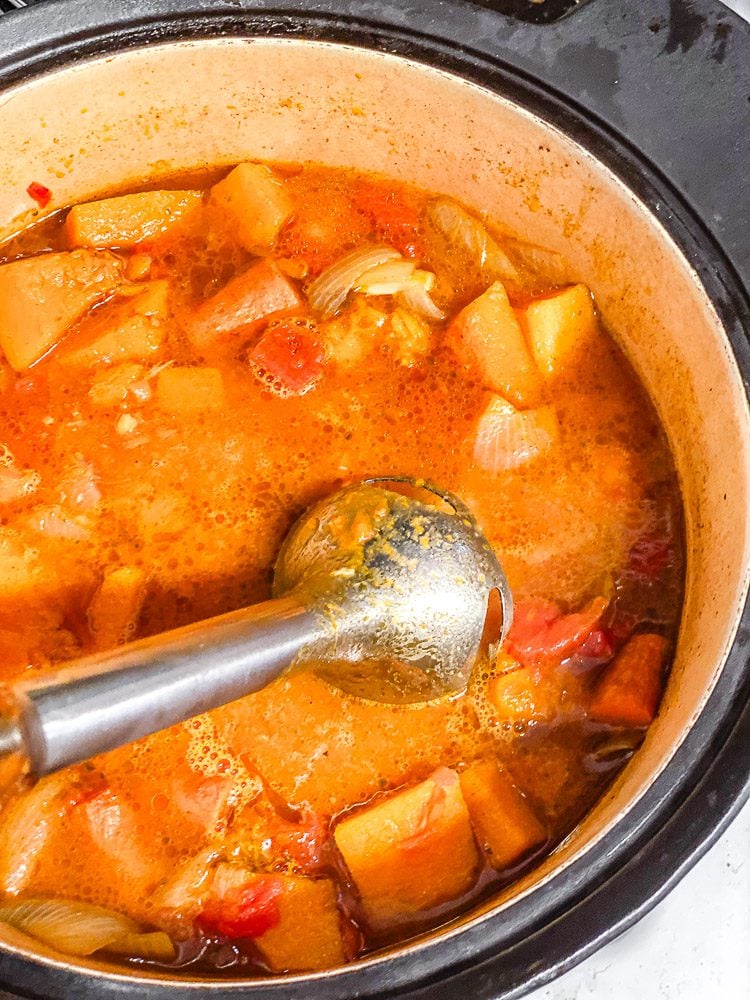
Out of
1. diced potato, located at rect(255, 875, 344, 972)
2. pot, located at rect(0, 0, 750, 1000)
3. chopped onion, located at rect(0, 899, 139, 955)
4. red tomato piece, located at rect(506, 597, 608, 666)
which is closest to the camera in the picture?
pot, located at rect(0, 0, 750, 1000)

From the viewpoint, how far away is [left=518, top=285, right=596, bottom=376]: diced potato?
1.99 m

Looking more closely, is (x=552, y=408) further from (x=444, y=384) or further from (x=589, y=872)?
(x=589, y=872)

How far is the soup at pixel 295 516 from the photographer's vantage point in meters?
1.78

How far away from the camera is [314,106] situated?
191 centimetres

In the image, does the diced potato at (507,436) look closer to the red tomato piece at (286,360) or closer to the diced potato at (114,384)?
the red tomato piece at (286,360)

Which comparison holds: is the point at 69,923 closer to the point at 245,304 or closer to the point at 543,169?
the point at 245,304

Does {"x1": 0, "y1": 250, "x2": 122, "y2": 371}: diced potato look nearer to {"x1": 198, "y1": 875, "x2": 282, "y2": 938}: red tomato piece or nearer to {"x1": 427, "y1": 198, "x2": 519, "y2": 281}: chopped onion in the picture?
{"x1": 427, "y1": 198, "x2": 519, "y2": 281}: chopped onion

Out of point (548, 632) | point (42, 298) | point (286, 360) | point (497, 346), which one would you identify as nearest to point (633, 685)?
point (548, 632)

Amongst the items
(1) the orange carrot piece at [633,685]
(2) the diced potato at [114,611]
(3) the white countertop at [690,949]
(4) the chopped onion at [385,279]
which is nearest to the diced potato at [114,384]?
(2) the diced potato at [114,611]

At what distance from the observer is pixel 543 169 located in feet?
6.03

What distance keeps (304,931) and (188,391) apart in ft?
3.63

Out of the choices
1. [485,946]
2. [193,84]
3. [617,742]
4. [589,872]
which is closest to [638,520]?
[617,742]

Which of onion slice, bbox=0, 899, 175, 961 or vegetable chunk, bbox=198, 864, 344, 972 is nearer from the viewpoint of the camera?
onion slice, bbox=0, 899, 175, 961

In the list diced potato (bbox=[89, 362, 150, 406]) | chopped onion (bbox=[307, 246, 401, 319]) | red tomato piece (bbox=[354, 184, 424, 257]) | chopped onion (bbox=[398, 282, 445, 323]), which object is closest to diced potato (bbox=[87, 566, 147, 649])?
diced potato (bbox=[89, 362, 150, 406])
